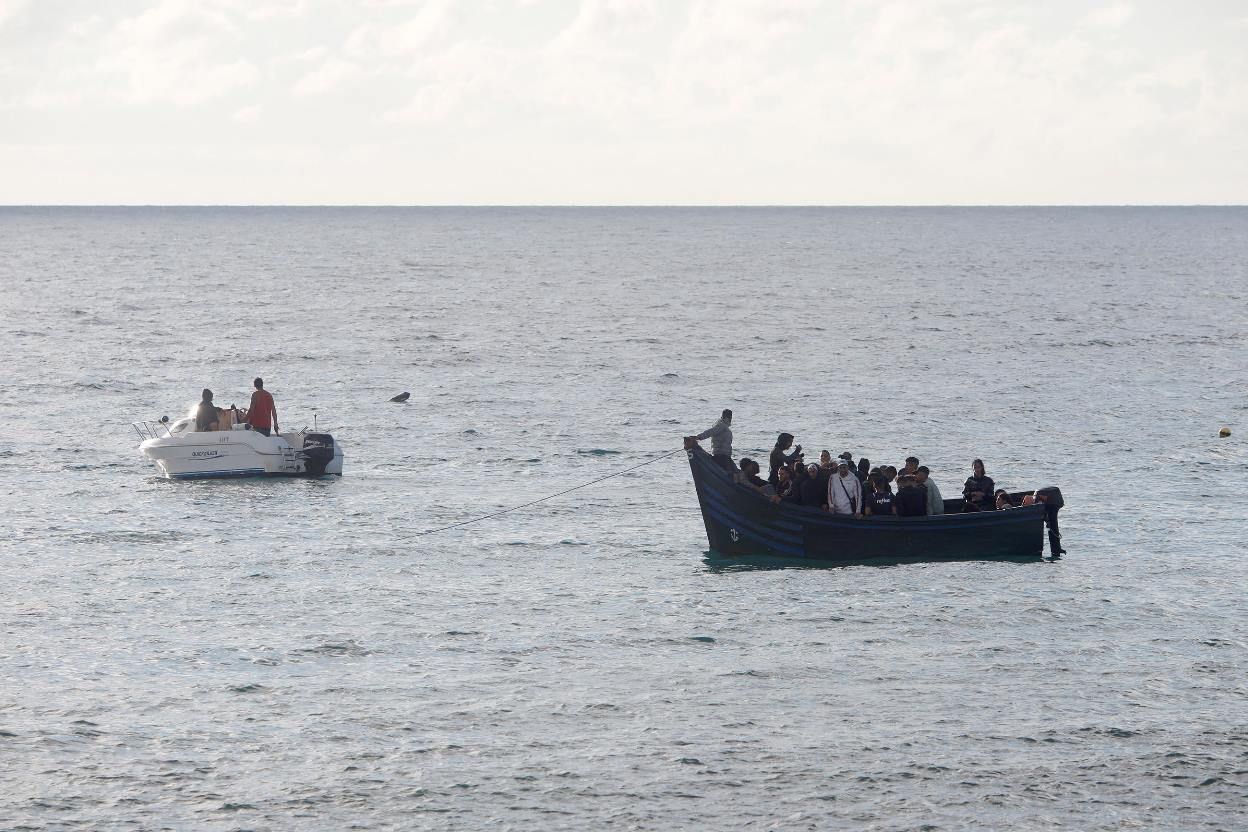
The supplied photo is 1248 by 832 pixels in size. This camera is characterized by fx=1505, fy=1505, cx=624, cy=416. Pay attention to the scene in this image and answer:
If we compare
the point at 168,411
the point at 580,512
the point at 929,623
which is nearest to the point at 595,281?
the point at 168,411

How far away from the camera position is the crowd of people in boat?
84.3 feet

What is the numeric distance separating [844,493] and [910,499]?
3.74 feet

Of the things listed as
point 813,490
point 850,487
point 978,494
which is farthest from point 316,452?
point 978,494

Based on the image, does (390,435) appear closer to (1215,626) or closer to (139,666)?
(139,666)

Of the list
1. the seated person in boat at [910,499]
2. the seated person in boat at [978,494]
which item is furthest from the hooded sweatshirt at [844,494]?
the seated person in boat at [978,494]

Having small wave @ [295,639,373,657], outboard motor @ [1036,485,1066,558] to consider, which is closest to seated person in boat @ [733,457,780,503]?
outboard motor @ [1036,485,1066,558]

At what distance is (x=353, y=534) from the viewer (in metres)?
29.0

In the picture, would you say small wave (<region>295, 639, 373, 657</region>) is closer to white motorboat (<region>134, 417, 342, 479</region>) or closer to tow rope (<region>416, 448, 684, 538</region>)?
tow rope (<region>416, 448, 684, 538</region>)

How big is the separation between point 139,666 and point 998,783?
443 inches

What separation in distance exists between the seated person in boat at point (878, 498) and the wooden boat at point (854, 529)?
308 millimetres

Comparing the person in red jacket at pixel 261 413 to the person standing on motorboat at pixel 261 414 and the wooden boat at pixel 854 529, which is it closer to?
the person standing on motorboat at pixel 261 414

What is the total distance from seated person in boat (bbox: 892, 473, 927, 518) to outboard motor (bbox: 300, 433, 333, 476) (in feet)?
47.9

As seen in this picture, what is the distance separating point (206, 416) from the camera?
34.8m

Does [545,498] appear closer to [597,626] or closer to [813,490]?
[813,490]
